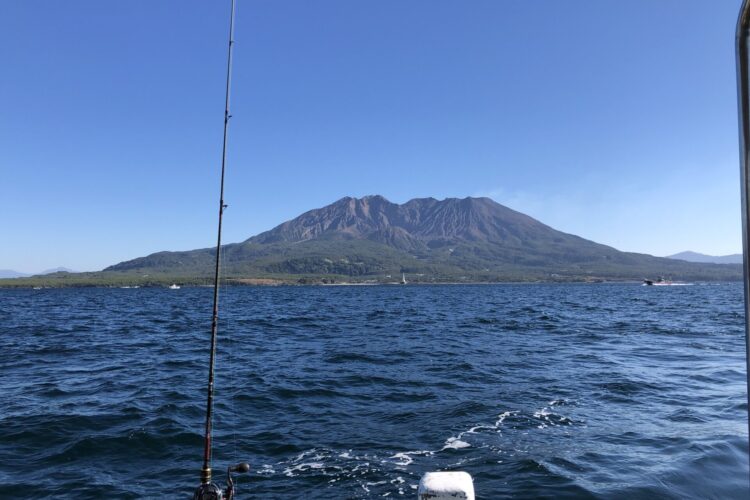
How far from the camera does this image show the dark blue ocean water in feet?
32.9

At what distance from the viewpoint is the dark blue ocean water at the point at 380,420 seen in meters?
10.0

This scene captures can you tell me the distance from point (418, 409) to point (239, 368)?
1050 cm

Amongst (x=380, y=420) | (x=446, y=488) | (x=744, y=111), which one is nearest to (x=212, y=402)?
(x=446, y=488)

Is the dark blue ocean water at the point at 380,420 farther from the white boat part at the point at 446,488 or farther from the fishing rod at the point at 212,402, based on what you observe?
the white boat part at the point at 446,488

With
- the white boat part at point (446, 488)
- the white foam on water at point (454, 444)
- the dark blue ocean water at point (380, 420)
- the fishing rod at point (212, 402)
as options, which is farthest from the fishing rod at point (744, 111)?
the white foam on water at point (454, 444)

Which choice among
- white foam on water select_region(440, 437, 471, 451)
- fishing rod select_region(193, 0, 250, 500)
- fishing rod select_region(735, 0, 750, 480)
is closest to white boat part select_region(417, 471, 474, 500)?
fishing rod select_region(193, 0, 250, 500)

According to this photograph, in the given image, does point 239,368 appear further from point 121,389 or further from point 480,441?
point 480,441

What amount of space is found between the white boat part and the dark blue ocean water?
11.6 feet

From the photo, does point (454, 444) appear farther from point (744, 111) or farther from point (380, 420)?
point (744, 111)

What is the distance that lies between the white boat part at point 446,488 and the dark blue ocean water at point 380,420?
3524 millimetres

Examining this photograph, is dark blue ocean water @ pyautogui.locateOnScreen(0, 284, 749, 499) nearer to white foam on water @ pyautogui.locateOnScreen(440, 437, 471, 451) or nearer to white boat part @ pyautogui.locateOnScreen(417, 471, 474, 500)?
white foam on water @ pyautogui.locateOnScreen(440, 437, 471, 451)

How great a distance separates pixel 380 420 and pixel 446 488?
27.5 feet

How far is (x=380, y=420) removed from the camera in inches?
559

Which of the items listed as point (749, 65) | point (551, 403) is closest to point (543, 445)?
point (551, 403)
